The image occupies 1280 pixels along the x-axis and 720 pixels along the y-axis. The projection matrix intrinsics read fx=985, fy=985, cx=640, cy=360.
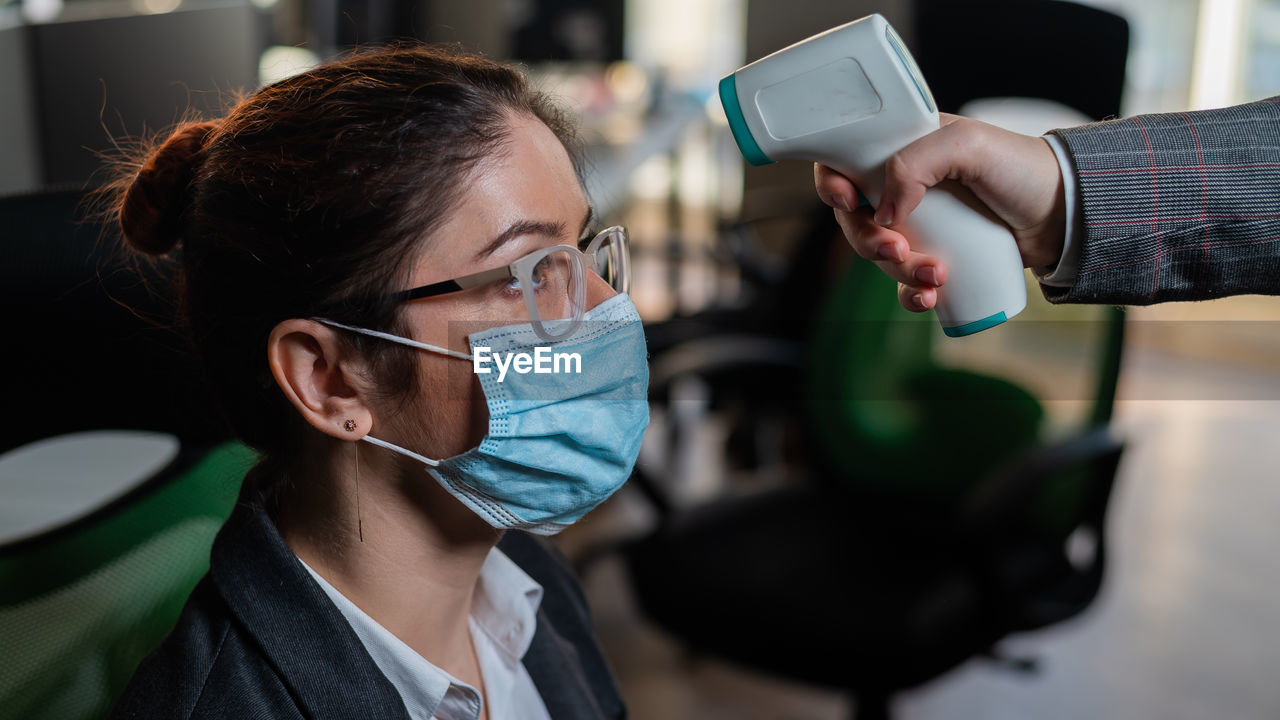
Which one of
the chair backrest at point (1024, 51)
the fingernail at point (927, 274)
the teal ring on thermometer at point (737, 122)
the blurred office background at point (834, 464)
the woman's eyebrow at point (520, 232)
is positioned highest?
the chair backrest at point (1024, 51)

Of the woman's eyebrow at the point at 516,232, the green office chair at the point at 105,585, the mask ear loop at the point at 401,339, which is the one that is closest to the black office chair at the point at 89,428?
the green office chair at the point at 105,585

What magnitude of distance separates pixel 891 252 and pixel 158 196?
63cm

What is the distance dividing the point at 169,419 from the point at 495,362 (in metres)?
0.38

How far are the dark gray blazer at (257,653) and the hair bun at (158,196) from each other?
26 centimetres

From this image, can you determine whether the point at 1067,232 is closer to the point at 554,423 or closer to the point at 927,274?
the point at 927,274

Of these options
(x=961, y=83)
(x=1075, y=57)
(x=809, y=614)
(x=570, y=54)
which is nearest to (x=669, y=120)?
(x=570, y=54)

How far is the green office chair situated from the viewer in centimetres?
81

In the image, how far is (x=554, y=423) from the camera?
0.88m

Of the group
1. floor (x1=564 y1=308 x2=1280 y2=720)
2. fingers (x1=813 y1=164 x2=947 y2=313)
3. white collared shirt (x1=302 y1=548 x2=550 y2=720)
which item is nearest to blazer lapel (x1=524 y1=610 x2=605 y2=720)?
white collared shirt (x1=302 y1=548 x2=550 y2=720)

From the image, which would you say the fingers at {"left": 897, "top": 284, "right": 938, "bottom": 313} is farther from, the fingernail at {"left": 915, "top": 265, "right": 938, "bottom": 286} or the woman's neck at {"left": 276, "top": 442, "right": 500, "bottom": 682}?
the woman's neck at {"left": 276, "top": 442, "right": 500, "bottom": 682}

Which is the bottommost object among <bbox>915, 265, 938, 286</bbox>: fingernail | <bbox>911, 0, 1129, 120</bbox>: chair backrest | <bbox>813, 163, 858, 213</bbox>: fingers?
<bbox>915, 265, 938, 286</bbox>: fingernail

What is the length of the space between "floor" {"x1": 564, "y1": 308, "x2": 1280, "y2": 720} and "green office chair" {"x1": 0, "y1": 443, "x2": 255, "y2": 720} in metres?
1.27

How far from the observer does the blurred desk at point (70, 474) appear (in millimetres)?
902

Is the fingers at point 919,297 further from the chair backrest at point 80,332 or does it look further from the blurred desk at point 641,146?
the blurred desk at point 641,146
